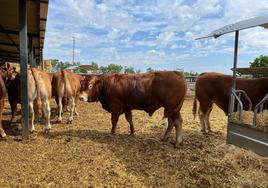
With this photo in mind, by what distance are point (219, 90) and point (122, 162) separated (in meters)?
3.39

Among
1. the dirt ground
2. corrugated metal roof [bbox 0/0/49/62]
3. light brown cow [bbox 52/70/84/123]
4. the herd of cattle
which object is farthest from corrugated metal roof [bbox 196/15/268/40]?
light brown cow [bbox 52/70/84/123]

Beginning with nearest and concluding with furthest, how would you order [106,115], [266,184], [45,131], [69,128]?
1. [266,184]
2. [45,131]
3. [69,128]
4. [106,115]

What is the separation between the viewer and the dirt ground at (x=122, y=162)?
161 inches

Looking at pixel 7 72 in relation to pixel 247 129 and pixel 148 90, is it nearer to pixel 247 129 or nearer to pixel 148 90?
pixel 148 90

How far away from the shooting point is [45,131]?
6906 mm

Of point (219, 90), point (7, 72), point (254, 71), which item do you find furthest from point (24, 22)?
point (254, 71)

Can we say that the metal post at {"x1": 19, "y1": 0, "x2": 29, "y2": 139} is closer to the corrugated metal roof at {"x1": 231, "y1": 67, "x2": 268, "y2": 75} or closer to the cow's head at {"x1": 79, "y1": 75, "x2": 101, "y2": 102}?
the cow's head at {"x1": 79, "y1": 75, "x2": 101, "y2": 102}

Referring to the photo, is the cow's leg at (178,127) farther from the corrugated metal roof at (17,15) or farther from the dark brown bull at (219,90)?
the corrugated metal roof at (17,15)

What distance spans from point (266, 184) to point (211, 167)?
0.88 m

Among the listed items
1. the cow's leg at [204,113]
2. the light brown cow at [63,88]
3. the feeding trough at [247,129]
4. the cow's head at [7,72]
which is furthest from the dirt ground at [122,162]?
the light brown cow at [63,88]

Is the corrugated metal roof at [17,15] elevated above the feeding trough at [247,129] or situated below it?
above

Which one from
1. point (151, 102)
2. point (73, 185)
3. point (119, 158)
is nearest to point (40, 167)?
point (73, 185)

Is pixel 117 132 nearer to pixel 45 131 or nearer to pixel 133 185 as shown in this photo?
pixel 45 131

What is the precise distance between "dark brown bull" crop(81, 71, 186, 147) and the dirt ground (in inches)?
22.9
